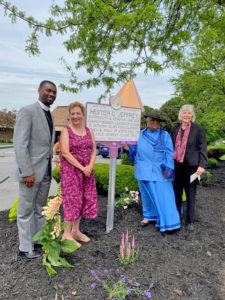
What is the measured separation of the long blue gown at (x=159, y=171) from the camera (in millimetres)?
3588

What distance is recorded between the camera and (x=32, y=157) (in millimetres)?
2662

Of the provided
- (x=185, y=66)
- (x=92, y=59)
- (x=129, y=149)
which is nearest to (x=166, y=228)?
(x=129, y=149)

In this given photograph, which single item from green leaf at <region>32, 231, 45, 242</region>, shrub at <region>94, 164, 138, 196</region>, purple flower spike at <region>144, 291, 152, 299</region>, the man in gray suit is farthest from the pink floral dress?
shrub at <region>94, 164, 138, 196</region>

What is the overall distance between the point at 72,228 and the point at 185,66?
6443mm

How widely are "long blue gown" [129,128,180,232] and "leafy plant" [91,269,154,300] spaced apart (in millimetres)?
1328

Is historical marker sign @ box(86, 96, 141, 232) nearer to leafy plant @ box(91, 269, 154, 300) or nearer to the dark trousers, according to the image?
the dark trousers

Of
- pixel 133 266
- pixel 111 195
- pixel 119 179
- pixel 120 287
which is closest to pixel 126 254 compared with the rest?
pixel 133 266

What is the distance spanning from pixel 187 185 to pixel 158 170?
560 mm

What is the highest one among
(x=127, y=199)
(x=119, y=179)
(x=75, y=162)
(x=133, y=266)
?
(x=75, y=162)

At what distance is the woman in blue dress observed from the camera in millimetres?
3588

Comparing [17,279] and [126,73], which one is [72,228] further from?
[126,73]

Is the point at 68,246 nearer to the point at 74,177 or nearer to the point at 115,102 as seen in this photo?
the point at 74,177

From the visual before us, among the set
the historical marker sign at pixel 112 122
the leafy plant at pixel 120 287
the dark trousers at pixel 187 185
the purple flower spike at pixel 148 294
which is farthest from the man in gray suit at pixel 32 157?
the dark trousers at pixel 187 185

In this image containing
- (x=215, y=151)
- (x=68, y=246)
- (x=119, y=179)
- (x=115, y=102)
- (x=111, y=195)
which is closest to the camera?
(x=68, y=246)
